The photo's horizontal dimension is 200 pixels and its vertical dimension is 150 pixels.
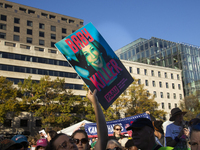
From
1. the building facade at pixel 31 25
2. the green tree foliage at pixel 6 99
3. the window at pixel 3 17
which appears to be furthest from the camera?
the building facade at pixel 31 25

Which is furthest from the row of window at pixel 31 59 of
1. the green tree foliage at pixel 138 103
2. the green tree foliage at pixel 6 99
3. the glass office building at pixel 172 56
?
the glass office building at pixel 172 56

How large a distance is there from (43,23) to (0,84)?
98.2ft

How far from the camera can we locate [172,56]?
67625mm

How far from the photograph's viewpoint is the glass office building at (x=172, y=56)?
214 ft

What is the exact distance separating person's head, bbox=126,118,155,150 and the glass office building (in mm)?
65297

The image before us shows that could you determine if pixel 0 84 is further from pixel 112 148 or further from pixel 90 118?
pixel 112 148

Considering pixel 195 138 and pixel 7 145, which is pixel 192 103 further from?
pixel 195 138

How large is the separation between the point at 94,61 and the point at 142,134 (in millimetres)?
1970

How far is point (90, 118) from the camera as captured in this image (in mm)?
37938

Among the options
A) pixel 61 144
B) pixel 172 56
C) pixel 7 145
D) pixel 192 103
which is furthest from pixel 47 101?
pixel 172 56

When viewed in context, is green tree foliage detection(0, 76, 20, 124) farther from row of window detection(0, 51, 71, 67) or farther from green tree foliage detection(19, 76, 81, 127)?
row of window detection(0, 51, 71, 67)

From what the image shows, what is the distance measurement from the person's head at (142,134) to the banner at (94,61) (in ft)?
4.66

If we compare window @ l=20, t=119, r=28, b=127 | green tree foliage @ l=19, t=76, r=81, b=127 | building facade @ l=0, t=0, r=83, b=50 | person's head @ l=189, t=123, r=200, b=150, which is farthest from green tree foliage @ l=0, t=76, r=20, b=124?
person's head @ l=189, t=123, r=200, b=150

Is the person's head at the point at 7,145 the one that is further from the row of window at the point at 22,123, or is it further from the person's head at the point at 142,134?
the row of window at the point at 22,123
